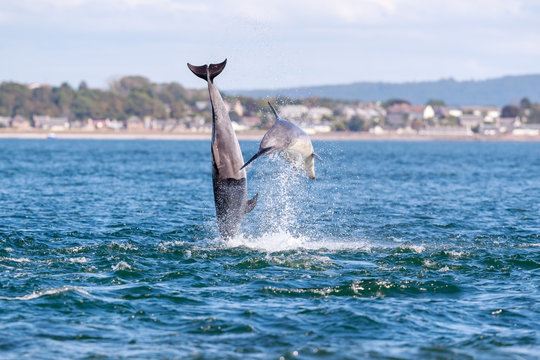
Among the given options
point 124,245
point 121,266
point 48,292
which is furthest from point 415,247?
point 48,292

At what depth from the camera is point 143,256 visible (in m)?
24.6

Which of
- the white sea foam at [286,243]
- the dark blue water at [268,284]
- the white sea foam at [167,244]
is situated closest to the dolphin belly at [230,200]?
the dark blue water at [268,284]

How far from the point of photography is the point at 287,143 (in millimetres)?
22391

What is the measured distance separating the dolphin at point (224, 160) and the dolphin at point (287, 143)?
723 millimetres

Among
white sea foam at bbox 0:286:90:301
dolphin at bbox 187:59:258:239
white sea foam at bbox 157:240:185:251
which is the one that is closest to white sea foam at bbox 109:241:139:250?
white sea foam at bbox 157:240:185:251

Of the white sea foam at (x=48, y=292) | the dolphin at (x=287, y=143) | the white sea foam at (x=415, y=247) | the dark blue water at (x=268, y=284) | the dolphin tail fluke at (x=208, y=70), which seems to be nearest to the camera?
the dark blue water at (x=268, y=284)

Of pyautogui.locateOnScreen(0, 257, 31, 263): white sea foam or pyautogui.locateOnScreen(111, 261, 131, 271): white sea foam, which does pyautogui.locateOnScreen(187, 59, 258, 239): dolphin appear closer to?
pyautogui.locateOnScreen(111, 261, 131, 271): white sea foam

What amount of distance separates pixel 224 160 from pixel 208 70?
2.86 m

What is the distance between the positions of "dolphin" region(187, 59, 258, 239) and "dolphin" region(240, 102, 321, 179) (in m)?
0.72

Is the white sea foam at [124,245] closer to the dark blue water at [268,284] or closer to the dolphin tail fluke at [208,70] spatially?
the dark blue water at [268,284]

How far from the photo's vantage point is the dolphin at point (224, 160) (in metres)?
22.3

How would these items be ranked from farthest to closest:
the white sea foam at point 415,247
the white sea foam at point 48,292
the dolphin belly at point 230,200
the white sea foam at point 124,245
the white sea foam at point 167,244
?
the white sea foam at point 415,247
the white sea foam at point 167,244
the white sea foam at point 124,245
the dolphin belly at point 230,200
the white sea foam at point 48,292

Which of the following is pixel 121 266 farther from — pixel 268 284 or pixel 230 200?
pixel 268 284

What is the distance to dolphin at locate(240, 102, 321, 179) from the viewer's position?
22016 millimetres
